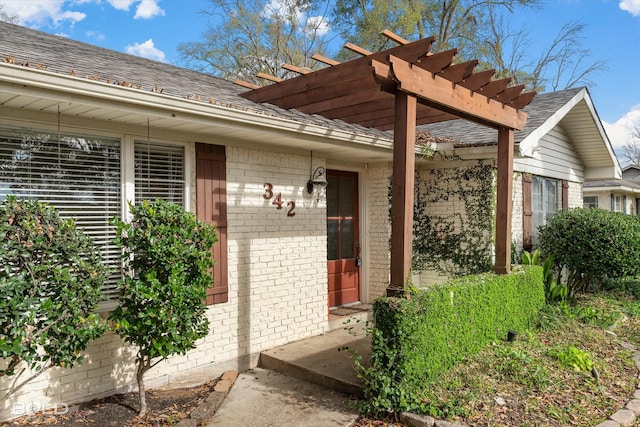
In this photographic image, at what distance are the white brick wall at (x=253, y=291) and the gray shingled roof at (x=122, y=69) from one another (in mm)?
602

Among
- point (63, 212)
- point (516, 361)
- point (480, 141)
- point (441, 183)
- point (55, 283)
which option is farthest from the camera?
point (441, 183)

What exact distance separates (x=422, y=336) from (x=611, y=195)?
16.0 meters

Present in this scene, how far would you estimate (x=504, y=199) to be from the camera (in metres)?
5.82

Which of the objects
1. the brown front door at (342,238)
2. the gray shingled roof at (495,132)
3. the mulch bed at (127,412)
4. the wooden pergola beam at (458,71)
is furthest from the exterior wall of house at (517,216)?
the mulch bed at (127,412)

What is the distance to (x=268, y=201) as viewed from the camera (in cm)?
536

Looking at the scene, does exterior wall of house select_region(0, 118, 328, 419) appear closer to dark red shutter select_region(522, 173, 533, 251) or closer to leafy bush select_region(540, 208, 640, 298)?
dark red shutter select_region(522, 173, 533, 251)

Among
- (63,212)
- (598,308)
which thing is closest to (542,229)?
(598,308)

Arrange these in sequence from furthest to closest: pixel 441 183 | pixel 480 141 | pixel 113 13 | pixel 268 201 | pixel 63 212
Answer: pixel 113 13 < pixel 441 183 < pixel 480 141 < pixel 268 201 < pixel 63 212

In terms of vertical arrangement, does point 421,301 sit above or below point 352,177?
below

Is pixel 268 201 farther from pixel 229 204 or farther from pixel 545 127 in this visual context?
pixel 545 127

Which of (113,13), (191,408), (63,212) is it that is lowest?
(191,408)

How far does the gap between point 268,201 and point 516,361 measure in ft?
10.4

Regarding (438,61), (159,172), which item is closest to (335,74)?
(438,61)

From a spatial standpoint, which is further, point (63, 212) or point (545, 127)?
point (545, 127)
